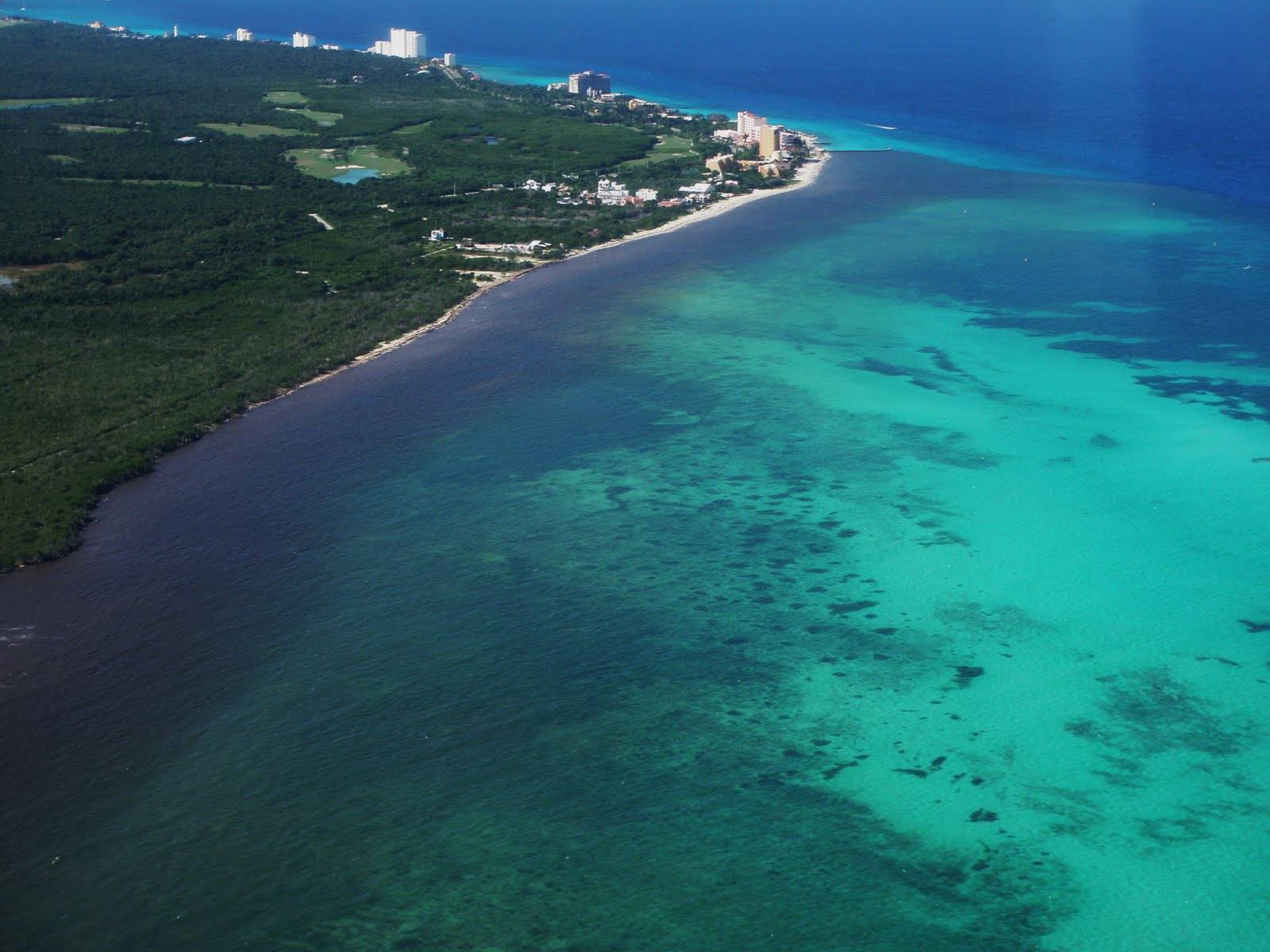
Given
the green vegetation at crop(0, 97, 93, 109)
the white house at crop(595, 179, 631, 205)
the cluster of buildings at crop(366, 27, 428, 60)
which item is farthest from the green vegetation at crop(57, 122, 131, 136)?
the cluster of buildings at crop(366, 27, 428, 60)

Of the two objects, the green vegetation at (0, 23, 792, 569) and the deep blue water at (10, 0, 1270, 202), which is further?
the deep blue water at (10, 0, 1270, 202)

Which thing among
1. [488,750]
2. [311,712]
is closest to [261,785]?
[311,712]

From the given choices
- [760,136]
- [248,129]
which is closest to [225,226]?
[248,129]

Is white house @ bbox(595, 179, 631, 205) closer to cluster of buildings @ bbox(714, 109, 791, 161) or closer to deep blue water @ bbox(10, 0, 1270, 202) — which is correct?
cluster of buildings @ bbox(714, 109, 791, 161)

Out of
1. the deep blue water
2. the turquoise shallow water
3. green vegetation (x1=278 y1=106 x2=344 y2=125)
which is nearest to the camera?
the turquoise shallow water

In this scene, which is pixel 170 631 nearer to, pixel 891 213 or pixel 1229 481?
pixel 1229 481

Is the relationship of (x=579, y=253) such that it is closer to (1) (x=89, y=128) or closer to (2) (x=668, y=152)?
(2) (x=668, y=152)
